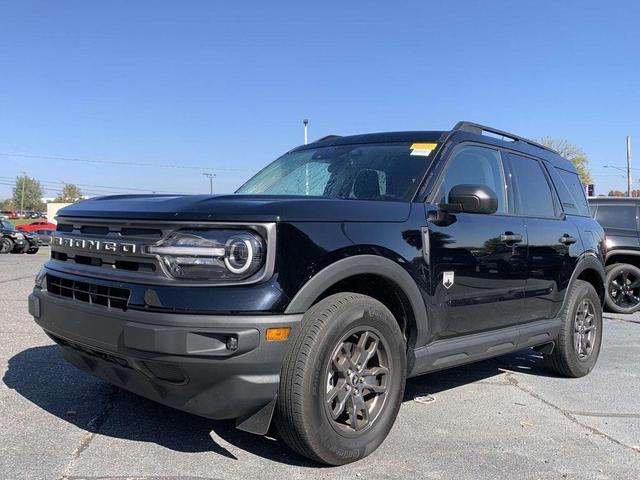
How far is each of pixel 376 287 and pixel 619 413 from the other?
93.4 inches

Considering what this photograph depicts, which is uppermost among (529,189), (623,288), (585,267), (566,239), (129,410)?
(529,189)

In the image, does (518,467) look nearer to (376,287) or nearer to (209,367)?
(376,287)

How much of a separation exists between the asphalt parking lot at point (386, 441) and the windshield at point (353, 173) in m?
1.58

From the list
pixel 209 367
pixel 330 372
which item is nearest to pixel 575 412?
pixel 330 372

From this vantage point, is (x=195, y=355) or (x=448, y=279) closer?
(x=195, y=355)

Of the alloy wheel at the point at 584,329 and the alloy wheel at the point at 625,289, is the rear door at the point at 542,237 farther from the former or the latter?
the alloy wheel at the point at 625,289

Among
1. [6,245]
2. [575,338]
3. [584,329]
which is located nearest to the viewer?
[575,338]

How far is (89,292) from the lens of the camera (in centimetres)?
308

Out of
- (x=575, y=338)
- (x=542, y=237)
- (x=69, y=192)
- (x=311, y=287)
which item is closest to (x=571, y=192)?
(x=542, y=237)

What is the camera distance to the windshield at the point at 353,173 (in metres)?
3.89

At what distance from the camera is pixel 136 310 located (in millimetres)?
2797

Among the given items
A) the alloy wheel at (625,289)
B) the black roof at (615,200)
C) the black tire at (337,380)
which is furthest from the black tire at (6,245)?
the black tire at (337,380)

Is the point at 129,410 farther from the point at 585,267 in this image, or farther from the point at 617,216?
the point at 617,216

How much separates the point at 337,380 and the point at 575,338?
3.08 meters
